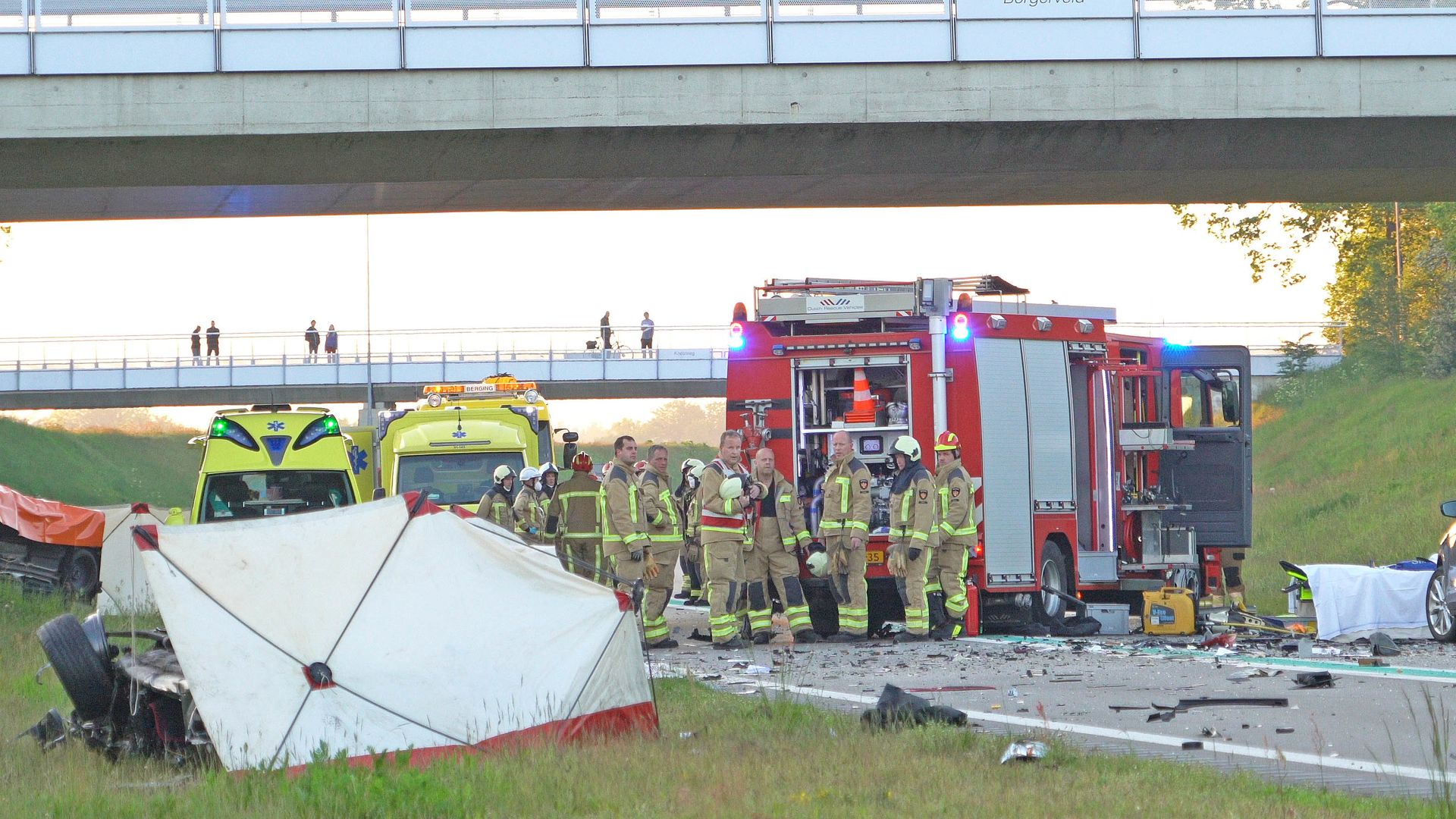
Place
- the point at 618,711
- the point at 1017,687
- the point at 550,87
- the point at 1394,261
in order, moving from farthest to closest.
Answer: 1. the point at 1394,261
2. the point at 550,87
3. the point at 1017,687
4. the point at 618,711

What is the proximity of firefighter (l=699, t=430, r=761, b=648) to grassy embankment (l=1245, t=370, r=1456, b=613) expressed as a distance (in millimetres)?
7887

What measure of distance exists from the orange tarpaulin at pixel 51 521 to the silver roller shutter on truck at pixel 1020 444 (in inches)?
491

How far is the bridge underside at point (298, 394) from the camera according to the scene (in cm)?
5341

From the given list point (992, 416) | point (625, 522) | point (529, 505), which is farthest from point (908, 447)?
point (529, 505)

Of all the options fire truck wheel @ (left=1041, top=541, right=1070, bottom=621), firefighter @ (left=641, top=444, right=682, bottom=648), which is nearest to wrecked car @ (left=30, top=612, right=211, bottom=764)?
firefighter @ (left=641, top=444, right=682, bottom=648)

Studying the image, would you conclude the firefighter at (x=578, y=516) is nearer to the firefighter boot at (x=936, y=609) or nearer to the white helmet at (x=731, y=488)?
the white helmet at (x=731, y=488)

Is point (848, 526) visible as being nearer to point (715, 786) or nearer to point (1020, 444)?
point (1020, 444)

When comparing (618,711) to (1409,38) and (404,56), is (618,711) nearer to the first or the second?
(404,56)

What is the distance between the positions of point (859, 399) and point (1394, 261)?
38871mm

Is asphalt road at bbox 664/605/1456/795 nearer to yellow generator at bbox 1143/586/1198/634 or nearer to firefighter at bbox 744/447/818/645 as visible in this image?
firefighter at bbox 744/447/818/645

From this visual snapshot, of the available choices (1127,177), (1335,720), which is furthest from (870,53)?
(1335,720)

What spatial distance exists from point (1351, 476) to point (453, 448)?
25.1 metres

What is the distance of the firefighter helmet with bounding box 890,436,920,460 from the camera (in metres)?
14.7

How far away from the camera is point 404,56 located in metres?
18.7
